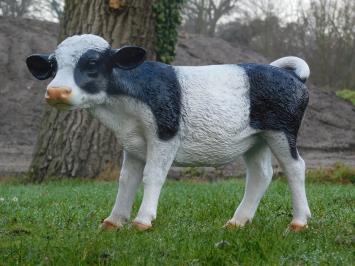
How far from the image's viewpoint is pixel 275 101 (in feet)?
15.2

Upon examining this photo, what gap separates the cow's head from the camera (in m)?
4.09

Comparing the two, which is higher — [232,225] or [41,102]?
[232,225]

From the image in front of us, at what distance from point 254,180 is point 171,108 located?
0.97 m

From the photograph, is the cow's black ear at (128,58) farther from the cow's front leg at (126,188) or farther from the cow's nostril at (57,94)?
the cow's front leg at (126,188)

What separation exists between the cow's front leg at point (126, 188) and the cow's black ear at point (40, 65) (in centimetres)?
77

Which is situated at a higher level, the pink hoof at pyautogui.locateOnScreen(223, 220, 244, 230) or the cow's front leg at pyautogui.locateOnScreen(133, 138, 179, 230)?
the cow's front leg at pyautogui.locateOnScreen(133, 138, 179, 230)

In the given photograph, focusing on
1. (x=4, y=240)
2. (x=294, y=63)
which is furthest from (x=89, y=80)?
(x=294, y=63)

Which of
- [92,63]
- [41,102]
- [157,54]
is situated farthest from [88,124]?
[41,102]

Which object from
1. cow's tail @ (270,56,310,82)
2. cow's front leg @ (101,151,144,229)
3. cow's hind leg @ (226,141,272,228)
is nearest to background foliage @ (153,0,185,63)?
cow's tail @ (270,56,310,82)

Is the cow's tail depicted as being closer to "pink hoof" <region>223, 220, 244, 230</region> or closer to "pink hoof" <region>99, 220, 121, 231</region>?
"pink hoof" <region>223, 220, 244, 230</region>

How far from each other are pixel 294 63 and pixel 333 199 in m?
2.39

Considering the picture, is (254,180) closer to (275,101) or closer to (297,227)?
(297,227)

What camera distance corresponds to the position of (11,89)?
19094 mm

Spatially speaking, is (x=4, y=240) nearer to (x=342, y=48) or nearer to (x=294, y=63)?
(x=294, y=63)
